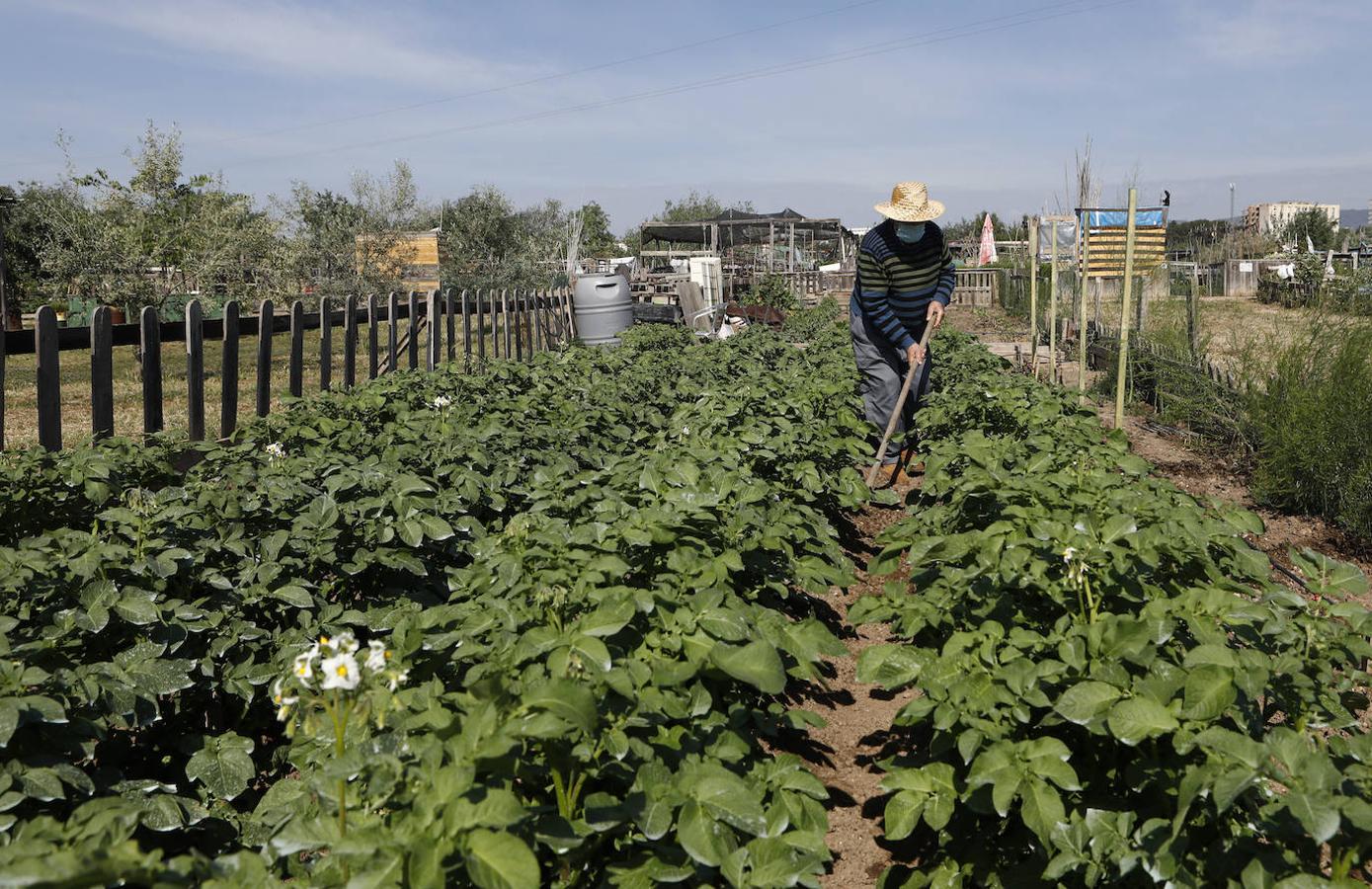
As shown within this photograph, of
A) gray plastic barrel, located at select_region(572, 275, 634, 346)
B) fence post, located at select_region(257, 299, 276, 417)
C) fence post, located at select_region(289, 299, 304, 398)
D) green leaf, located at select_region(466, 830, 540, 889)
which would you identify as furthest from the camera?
A: gray plastic barrel, located at select_region(572, 275, 634, 346)

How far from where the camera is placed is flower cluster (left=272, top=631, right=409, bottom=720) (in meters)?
1.60

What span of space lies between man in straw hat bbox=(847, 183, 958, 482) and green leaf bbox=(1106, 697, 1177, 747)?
17.6 feet

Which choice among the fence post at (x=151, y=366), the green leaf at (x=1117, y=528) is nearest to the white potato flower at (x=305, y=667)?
the green leaf at (x=1117, y=528)

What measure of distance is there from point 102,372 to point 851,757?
14.3 feet

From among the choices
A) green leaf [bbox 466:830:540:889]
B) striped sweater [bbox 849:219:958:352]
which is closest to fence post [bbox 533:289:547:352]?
striped sweater [bbox 849:219:958:352]

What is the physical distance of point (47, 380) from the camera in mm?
5113

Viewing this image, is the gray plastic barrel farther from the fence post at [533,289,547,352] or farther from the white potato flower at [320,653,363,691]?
the white potato flower at [320,653,363,691]

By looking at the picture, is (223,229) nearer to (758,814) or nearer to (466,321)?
(466,321)

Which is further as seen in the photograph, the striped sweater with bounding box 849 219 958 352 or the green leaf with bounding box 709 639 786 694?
the striped sweater with bounding box 849 219 958 352

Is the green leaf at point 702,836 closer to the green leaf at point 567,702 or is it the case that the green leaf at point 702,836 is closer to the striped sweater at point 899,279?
the green leaf at point 567,702

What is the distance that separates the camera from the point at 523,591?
7.64 feet

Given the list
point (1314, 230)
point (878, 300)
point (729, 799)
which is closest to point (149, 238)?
point (878, 300)

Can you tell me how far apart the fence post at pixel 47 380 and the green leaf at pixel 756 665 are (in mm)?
4422

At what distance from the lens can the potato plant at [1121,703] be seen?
1.75m
